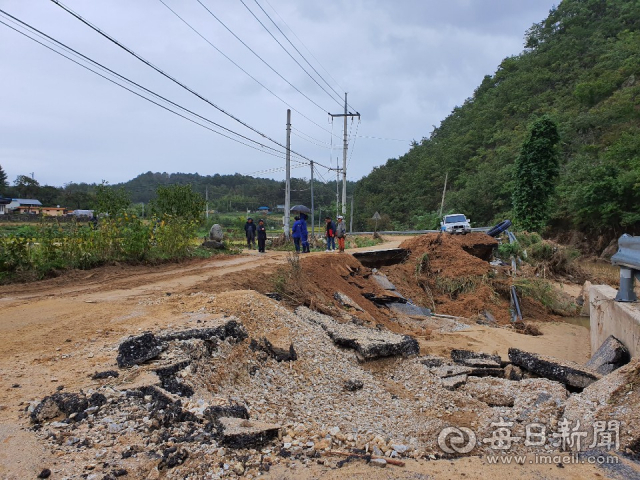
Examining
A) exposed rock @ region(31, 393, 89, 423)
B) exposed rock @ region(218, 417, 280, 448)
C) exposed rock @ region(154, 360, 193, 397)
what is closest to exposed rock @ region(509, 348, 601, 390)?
exposed rock @ region(218, 417, 280, 448)

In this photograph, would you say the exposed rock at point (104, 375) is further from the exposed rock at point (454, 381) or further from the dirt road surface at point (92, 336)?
the exposed rock at point (454, 381)

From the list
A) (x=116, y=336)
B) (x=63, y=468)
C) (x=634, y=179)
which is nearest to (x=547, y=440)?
(x=63, y=468)

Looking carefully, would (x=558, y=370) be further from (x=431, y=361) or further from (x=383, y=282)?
(x=383, y=282)

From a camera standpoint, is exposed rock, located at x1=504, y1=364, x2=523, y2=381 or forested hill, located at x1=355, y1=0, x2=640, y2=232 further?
forested hill, located at x1=355, y1=0, x2=640, y2=232

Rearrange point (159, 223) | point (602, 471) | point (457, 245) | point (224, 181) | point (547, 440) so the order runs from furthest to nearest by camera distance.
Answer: point (224, 181) < point (457, 245) < point (159, 223) < point (547, 440) < point (602, 471)

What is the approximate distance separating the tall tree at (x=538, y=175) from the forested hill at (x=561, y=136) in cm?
124

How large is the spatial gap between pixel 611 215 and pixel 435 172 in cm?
3227

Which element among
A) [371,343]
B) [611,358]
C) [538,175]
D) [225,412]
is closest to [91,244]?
[371,343]

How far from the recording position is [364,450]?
11.4ft

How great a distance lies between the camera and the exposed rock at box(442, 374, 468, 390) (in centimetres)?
545

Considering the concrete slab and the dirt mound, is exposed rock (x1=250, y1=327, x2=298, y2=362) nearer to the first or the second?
the concrete slab

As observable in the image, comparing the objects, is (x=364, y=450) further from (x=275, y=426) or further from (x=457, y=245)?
(x=457, y=245)

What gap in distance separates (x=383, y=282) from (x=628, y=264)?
27.5 feet

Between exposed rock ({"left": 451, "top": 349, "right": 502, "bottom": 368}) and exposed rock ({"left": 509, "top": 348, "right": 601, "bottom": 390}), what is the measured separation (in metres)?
0.35
